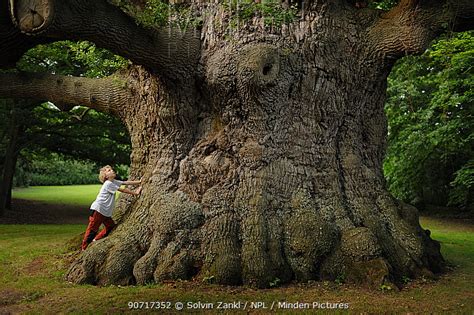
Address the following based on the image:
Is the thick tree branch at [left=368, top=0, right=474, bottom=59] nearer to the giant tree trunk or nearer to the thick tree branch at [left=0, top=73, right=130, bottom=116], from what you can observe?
→ the giant tree trunk

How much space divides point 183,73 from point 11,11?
9.61 ft

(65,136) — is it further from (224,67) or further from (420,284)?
(420,284)

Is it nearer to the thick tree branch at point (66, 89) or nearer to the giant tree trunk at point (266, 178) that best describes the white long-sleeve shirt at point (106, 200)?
the giant tree trunk at point (266, 178)

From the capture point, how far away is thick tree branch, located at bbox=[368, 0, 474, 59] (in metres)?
7.30

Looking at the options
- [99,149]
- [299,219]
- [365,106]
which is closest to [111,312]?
[299,219]

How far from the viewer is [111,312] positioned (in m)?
5.57

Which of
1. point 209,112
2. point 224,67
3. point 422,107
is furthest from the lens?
point 422,107

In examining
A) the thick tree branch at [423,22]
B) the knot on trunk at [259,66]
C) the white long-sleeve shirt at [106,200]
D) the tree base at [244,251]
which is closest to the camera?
the tree base at [244,251]

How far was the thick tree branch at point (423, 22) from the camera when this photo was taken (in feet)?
23.9

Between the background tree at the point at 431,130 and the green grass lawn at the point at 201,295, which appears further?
the background tree at the point at 431,130

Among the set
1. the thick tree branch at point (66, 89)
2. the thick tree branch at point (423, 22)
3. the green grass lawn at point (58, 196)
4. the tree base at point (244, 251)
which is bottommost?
the green grass lawn at point (58, 196)

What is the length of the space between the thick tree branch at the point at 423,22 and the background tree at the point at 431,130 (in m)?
8.11

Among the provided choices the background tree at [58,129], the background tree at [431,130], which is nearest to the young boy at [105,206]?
the background tree at [58,129]

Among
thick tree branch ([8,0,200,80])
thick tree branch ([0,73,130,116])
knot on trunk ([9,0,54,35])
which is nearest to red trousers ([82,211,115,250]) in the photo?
thick tree branch ([0,73,130,116])
